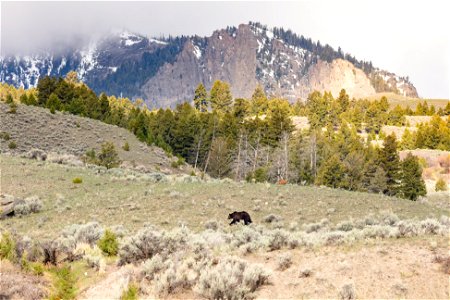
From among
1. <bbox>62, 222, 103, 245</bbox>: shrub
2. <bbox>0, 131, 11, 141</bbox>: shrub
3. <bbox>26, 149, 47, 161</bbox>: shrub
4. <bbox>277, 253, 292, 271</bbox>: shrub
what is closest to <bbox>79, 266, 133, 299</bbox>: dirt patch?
<bbox>277, 253, 292, 271</bbox>: shrub

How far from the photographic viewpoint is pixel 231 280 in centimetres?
806

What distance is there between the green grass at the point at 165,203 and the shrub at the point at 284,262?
8225mm

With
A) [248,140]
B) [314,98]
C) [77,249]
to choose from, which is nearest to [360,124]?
[314,98]

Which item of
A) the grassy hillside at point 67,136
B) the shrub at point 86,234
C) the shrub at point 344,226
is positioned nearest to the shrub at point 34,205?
the shrub at point 86,234

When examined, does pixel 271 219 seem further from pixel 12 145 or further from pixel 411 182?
pixel 411 182

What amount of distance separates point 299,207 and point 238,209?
3.21m

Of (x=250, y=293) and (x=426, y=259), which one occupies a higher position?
(x=426, y=259)

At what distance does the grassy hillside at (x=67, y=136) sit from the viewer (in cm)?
4853

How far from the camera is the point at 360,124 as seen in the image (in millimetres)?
115062

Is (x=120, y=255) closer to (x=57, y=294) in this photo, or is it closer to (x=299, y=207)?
(x=57, y=294)

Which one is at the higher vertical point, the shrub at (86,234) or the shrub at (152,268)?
the shrub at (152,268)

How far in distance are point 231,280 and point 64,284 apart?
13.5 ft

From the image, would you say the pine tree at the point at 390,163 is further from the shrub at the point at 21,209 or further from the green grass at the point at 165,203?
the shrub at the point at 21,209

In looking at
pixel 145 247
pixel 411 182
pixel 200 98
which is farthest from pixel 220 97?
pixel 145 247
